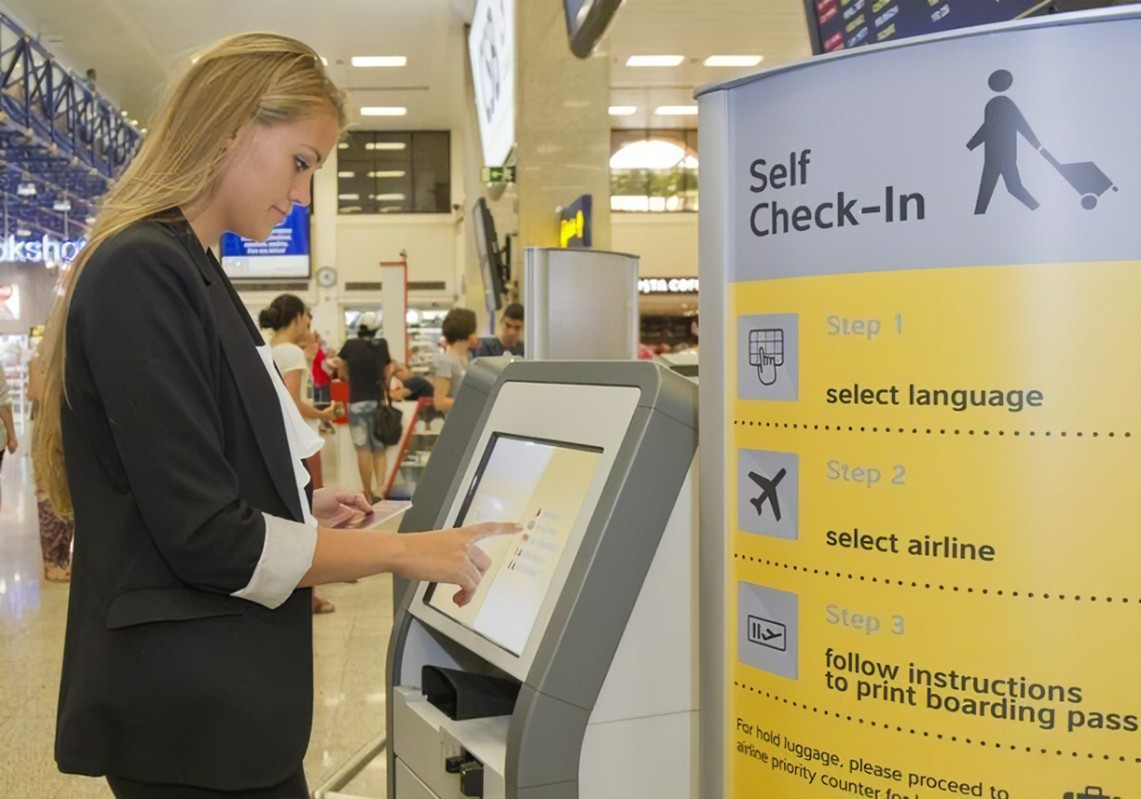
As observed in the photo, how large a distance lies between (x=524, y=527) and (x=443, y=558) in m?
0.36

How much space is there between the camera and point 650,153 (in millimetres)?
16859

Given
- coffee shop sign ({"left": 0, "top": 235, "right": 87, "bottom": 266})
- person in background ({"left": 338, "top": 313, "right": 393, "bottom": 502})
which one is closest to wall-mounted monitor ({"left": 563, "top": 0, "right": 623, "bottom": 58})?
person in background ({"left": 338, "top": 313, "right": 393, "bottom": 502})

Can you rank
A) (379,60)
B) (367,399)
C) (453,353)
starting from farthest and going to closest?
(379,60) < (367,399) < (453,353)

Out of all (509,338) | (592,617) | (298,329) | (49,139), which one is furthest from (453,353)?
(49,139)

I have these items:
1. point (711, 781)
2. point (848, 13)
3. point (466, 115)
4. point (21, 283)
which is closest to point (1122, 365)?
point (711, 781)

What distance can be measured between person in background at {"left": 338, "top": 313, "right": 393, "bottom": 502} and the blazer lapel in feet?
24.2

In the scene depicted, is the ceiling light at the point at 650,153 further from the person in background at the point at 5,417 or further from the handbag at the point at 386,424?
the person in background at the point at 5,417

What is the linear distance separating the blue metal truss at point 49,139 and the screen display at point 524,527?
35.8ft

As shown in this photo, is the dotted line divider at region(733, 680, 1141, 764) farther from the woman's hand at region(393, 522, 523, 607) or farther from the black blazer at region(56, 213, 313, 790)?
the black blazer at region(56, 213, 313, 790)

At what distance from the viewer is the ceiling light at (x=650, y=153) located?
658 inches

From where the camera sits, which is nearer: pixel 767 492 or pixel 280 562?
pixel 280 562

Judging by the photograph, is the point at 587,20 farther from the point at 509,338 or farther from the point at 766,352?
the point at 509,338

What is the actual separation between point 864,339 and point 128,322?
2.56 feet

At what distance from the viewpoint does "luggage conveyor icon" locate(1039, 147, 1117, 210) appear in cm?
112
